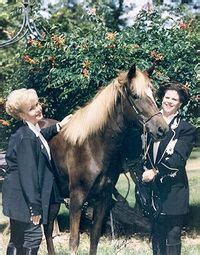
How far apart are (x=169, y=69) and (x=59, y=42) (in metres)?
1.05

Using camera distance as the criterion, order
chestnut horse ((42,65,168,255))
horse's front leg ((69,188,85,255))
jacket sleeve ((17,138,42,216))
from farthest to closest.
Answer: horse's front leg ((69,188,85,255))
chestnut horse ((42,65,168,255))
jacket sleeve ((17,138,42,216))

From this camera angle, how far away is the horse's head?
4012 mm

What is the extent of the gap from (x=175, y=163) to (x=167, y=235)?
59cm

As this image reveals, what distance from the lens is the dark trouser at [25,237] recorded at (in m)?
3.94

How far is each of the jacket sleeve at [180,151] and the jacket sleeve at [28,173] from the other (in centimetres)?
106

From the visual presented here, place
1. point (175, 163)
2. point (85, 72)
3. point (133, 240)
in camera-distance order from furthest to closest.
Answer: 1. point (133, 240)
2. point (85, 72)
3. point (175, 163)

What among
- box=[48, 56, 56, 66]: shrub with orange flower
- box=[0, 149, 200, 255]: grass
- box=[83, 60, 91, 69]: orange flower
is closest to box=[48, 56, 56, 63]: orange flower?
box=[48, 56, 56, 66]: shrub with orange flower

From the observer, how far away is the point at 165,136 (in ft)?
13.8

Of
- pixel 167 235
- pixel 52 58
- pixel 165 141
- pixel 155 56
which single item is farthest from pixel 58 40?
pixel 167 235

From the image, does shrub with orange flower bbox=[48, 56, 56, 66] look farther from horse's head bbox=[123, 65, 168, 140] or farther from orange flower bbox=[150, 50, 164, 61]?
horse's head bbox=[123, 65, 168, 140]

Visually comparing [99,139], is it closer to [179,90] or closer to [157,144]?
[157,144]

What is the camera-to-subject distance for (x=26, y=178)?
382 cm

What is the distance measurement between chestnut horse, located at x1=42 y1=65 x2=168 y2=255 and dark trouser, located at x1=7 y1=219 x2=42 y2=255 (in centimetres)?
48

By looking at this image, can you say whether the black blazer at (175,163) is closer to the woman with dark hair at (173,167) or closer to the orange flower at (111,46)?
the woman with dark hair at (173,167)
